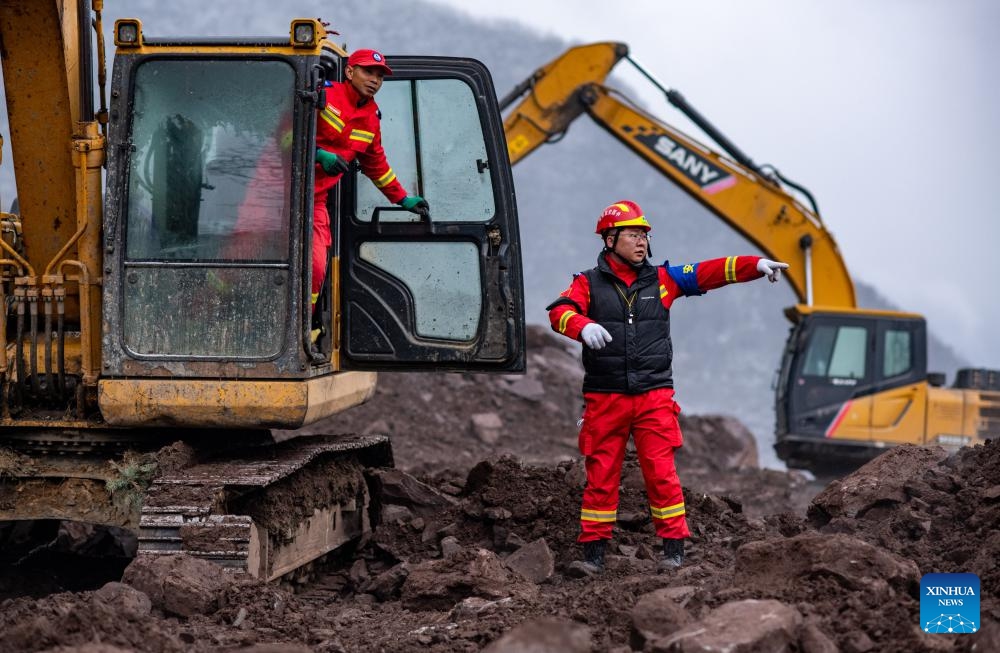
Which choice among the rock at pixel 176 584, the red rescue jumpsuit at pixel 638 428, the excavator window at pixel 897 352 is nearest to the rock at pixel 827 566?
the red rescue jumpsuit at pixel 638 428

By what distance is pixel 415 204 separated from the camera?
6.24 metres

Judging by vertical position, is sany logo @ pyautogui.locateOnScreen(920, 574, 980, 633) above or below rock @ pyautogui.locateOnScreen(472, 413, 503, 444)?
above

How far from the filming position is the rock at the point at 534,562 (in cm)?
588

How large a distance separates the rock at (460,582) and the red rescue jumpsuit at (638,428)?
21.6 inches

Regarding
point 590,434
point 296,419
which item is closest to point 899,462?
point 590,434

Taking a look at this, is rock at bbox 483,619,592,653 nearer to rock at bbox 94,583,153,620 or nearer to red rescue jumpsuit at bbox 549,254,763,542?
rock at bbox 94,583,153,620

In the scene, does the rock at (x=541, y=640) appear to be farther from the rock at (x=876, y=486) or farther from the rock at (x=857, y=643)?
the rock at (x=876, y=486)

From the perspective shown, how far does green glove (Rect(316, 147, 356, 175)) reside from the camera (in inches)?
223

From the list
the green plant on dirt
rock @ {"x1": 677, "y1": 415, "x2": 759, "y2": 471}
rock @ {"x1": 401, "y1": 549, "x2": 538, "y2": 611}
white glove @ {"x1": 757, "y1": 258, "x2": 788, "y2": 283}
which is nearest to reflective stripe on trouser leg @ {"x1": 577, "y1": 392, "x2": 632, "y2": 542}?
rock @ {"x1": 401, "y1": 549, "x2": 538, "y2": 611}

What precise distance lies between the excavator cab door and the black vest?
0.59 metres

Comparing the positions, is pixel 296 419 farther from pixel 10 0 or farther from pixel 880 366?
pixel 880 366

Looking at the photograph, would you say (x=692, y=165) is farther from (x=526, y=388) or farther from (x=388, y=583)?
(x=388, y=583)

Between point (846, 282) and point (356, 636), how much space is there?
9.03 m

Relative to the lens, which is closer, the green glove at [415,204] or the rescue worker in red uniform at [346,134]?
the rescue worker in red uniform at [346,134]
